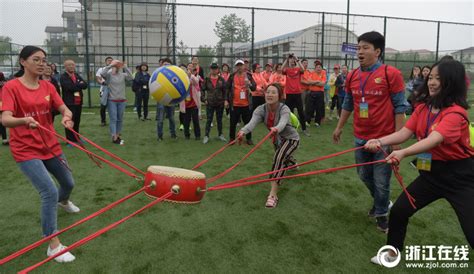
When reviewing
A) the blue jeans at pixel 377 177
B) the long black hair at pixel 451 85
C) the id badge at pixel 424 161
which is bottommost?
the blue jeans at pixel 377 177

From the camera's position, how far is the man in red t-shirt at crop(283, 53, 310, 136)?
969 cm

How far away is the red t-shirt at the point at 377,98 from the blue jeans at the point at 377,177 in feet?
0.57

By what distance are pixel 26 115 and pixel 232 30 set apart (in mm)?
15506

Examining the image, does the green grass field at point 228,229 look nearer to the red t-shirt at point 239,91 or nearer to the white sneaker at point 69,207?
the white sneaker at point 69,207

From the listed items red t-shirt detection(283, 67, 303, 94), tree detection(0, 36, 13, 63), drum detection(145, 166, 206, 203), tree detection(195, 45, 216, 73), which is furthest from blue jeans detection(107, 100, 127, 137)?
tree detection(0, 36, 13, 63)

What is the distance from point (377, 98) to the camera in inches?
150

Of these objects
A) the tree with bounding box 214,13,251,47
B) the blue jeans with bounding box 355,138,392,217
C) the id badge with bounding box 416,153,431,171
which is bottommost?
the blue jeans with bounding box 355,138,392,217

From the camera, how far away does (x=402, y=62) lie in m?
20.3

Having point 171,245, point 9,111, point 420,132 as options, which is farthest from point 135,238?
point 420,132

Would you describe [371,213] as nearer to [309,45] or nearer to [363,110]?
[363,110]

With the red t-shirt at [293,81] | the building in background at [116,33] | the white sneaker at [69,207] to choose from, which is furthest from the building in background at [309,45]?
the white sneaker at [69,207]

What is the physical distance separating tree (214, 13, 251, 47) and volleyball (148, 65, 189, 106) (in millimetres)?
10051

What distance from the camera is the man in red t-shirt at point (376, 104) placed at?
3727mm

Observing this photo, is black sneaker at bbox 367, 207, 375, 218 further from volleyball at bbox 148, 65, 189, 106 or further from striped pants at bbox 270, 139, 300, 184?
volleyball at bbox 148, 65, 189, 106
